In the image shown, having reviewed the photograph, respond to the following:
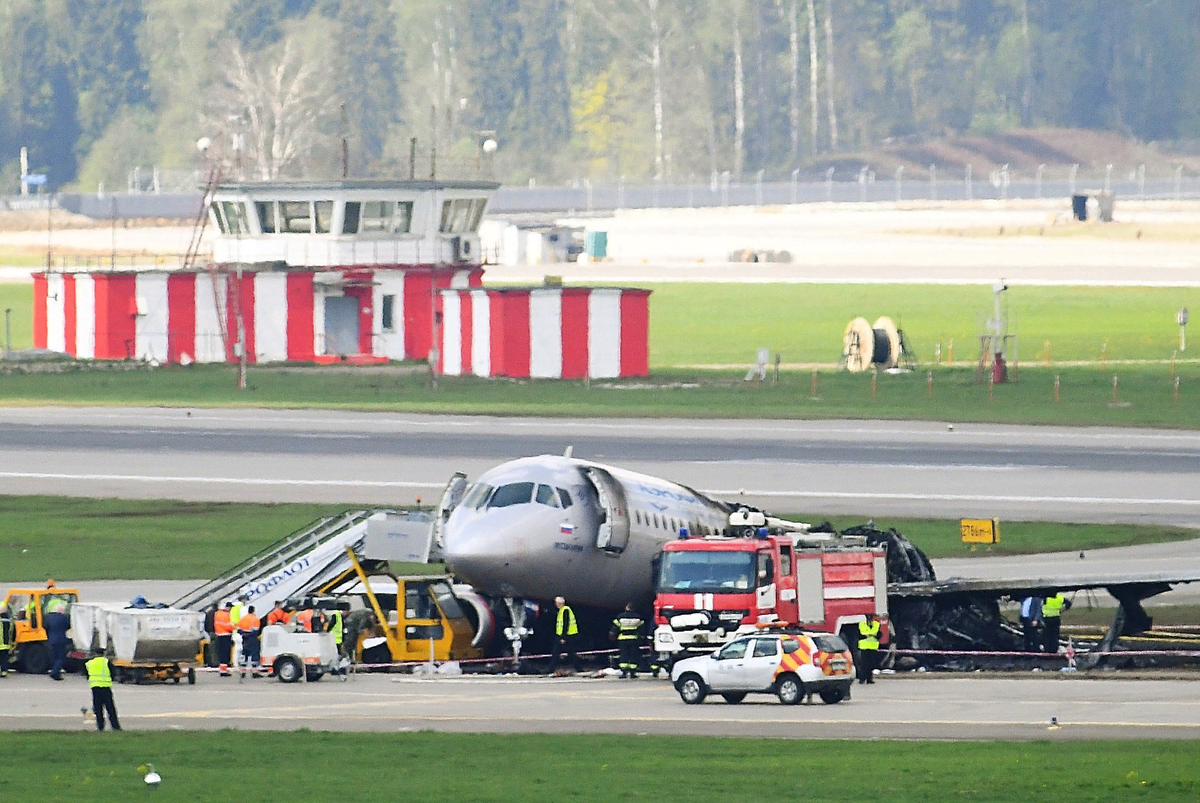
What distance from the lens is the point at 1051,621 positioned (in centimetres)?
4312

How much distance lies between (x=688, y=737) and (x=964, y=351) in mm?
99894

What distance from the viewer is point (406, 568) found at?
182ft

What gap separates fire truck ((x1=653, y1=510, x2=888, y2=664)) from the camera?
1534 inches

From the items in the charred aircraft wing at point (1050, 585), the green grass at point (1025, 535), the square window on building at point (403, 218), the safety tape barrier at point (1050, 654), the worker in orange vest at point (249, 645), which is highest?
the square window on building at point (403, 218)

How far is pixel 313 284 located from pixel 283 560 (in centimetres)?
6489

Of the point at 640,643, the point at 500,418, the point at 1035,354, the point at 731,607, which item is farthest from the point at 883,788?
the point at 1035,354

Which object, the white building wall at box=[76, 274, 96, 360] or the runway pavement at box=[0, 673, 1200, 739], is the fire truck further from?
the white building wall at box=[76, 274, 96, 360]

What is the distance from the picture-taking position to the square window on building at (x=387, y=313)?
4345 inches

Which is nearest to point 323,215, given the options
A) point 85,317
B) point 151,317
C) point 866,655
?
point 151,317

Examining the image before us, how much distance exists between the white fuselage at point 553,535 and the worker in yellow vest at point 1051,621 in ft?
24.7

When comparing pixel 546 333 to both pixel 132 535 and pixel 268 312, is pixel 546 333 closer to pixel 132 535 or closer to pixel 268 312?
pixel 268 312

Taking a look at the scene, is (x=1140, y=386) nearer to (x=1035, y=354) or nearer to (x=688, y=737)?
(x=1035, y=354)

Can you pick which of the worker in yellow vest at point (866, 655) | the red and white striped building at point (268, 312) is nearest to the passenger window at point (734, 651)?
the worker in yellow vest at point (866, 655)

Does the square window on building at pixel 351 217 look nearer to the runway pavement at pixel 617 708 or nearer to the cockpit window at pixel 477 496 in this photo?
the cockpit window at pixel 477 496
